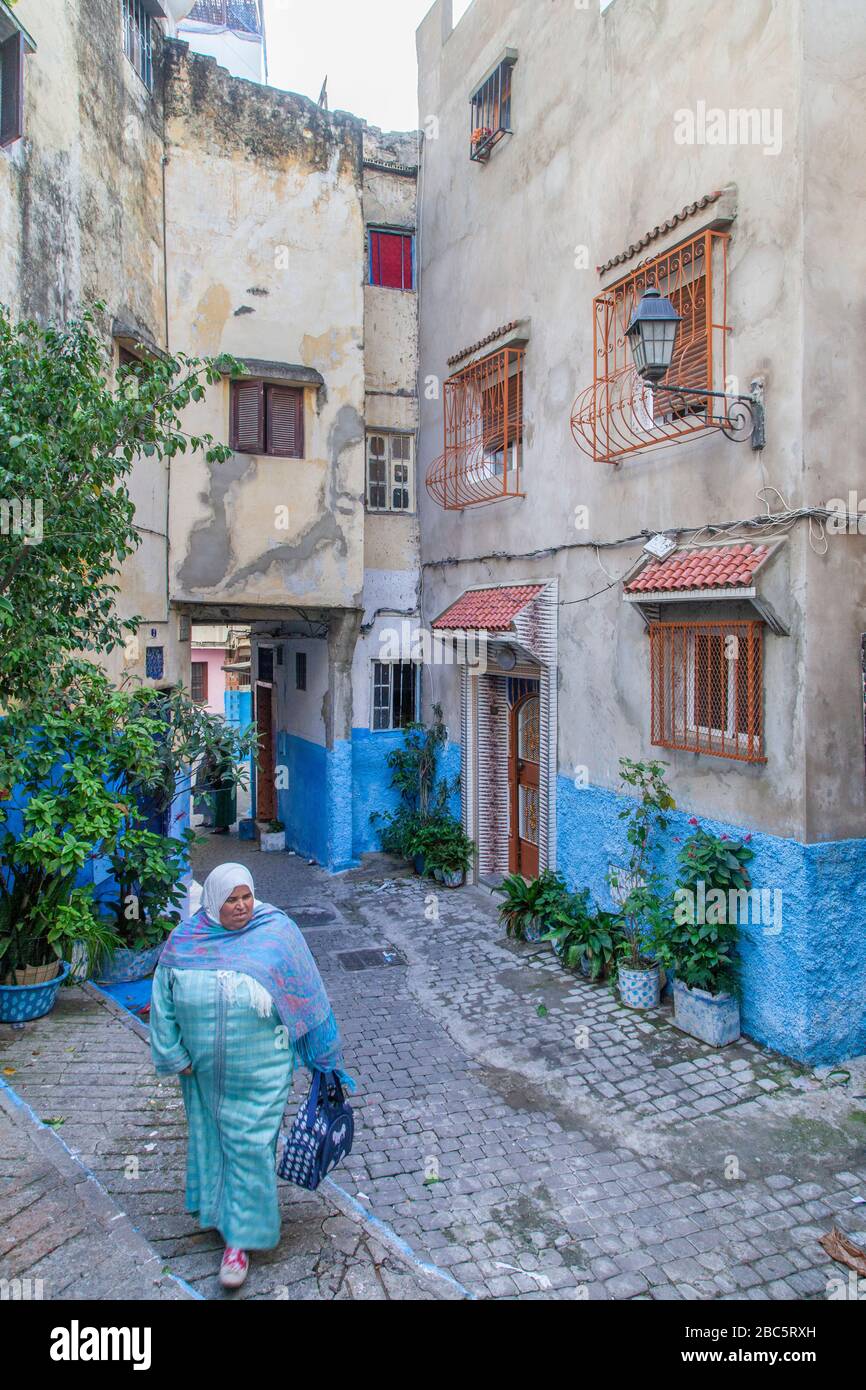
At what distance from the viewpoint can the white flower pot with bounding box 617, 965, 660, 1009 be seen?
24.4 ft

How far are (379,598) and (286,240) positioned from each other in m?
4.70

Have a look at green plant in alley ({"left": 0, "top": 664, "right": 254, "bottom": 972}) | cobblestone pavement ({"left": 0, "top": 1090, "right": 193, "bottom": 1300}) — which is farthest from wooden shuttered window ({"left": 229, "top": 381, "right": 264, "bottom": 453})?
cobblestone pavement ({"left": 0, "top": 1090, "right": 193, "bottom": 1300})

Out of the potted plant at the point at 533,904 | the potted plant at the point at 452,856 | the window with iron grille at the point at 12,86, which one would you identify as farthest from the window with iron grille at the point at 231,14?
the potted plant at the point at 533,904

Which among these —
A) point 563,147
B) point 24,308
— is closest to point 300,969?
point 24,308

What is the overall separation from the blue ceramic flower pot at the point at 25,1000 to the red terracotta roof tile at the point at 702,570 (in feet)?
17.2

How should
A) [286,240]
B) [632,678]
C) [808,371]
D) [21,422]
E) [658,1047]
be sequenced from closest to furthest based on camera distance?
[21,422] < [808,371] < [658,1047] < [632,678] < [286,240]

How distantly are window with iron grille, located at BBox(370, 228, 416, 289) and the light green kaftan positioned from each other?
37.7 feet

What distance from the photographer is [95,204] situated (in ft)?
27.8

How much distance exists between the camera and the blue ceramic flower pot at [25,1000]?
5910 mm

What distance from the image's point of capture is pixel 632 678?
8.09 meters

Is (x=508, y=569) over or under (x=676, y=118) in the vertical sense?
under

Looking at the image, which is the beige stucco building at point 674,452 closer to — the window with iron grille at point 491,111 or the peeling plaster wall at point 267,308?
the window with iron grille at point 491,111

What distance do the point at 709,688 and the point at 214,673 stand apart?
25336mm

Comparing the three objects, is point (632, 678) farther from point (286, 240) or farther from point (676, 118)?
point (286, 240)
